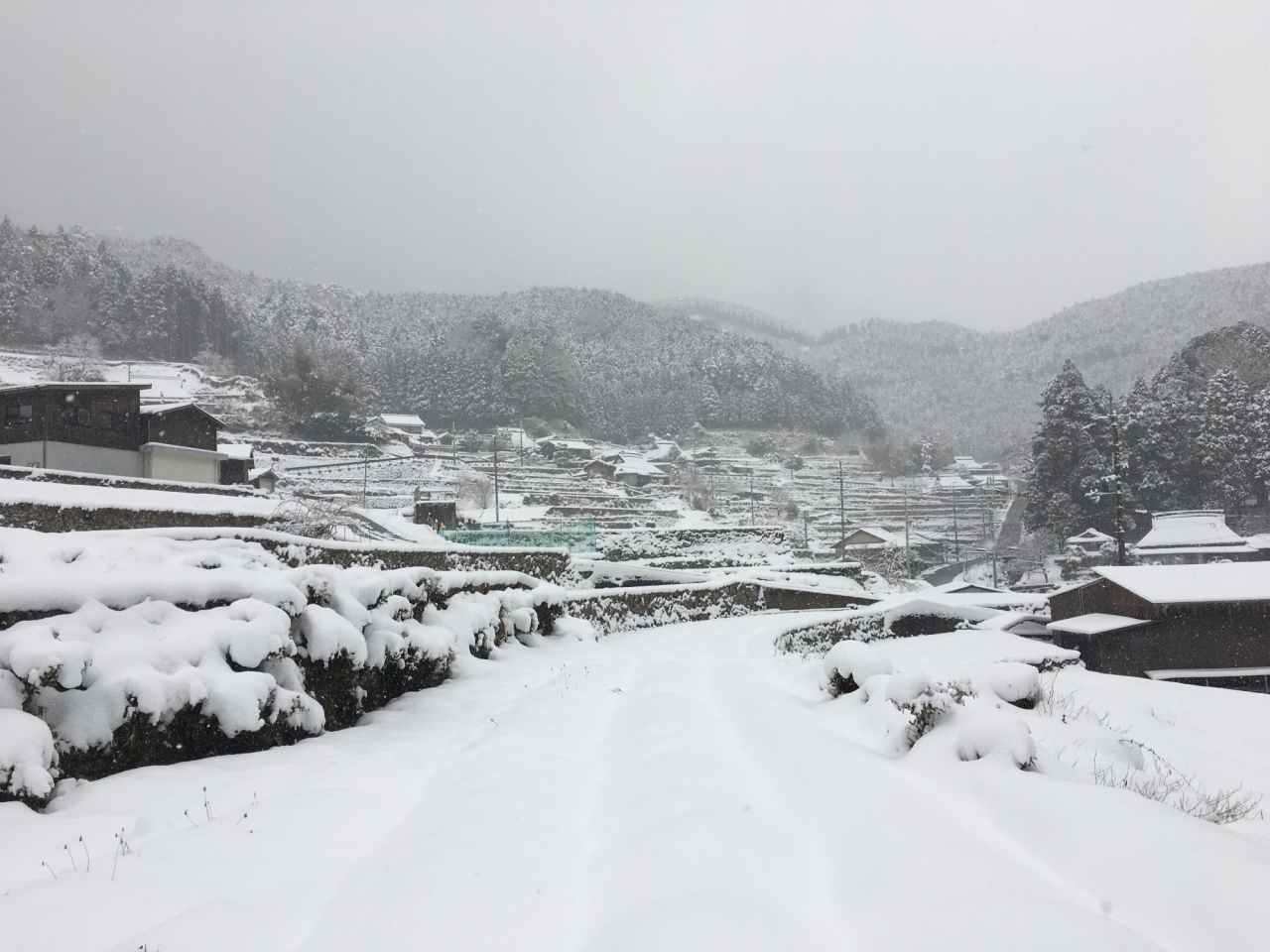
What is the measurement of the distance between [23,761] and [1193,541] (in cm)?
4744

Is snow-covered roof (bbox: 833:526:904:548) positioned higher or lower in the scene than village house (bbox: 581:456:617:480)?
lower

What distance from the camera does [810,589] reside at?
26156mm

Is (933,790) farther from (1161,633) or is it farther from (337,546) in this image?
(1161,633)

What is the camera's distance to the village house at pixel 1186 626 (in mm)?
18672

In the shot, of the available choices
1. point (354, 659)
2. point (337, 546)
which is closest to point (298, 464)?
point (337, 546)

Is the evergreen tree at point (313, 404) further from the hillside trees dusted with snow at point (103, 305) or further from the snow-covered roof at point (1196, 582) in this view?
the snow-covered roof at point (1196, 582)

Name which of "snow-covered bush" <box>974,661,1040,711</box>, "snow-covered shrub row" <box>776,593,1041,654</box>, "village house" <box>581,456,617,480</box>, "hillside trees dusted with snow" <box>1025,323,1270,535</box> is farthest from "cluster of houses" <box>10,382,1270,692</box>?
"village house" <box>581,456,617,480</box>

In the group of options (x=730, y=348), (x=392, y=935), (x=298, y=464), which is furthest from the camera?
(x=730, y=348)

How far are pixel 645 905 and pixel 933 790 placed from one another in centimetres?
214

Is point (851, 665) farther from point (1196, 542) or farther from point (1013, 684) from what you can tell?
point (1196, 542)

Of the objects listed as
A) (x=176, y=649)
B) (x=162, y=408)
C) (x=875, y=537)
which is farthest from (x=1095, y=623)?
(x=162, y=408)

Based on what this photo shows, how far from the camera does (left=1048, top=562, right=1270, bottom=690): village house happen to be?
1867 centimetres

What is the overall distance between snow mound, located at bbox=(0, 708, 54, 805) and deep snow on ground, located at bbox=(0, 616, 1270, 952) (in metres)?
0.10

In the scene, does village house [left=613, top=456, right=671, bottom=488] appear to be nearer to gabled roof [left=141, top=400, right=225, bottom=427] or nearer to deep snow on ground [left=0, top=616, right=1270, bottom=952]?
gabled roof [left=141, top=400, right=225, bottom=427]
